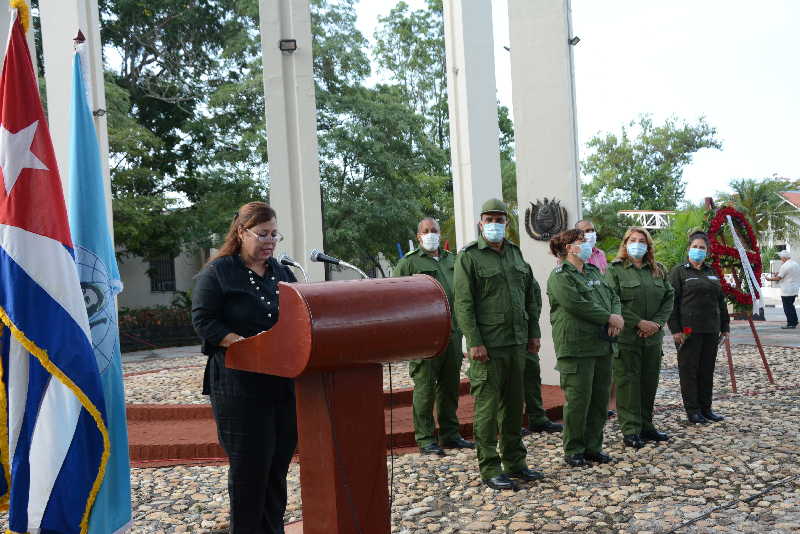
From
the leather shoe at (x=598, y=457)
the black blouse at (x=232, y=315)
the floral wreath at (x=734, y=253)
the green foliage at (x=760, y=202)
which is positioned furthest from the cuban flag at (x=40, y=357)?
the green foliage at (x=760, y=202)

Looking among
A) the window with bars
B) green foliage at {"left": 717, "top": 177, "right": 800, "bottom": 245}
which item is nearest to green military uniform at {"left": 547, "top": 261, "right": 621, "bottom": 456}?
the window with bars

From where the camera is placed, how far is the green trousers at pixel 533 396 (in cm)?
646

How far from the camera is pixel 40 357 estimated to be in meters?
3.03

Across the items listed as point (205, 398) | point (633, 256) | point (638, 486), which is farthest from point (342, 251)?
point (638, 486)

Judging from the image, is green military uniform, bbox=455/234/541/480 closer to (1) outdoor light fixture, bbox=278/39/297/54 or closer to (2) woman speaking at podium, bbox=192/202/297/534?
(2) woman speaking at podium, bbox=192/202/297/534

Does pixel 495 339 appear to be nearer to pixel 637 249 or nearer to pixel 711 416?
pixel 637 249

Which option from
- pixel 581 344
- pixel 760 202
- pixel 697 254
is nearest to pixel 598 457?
pixel 581 344

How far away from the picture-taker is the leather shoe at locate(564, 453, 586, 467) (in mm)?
5190

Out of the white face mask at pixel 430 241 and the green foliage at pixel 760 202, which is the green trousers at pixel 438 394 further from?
the green foliage at pixel 760 202

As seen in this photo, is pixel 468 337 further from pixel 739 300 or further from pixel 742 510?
pixel 739 300

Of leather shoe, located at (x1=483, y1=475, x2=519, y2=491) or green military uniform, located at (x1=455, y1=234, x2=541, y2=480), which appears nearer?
leather shoe, located at (x1=483, y1=475, x2=519, y2=491)

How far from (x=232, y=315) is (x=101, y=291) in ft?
2.79

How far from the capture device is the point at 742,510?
408cm

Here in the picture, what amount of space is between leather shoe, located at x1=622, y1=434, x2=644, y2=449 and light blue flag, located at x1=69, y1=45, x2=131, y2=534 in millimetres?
3776
